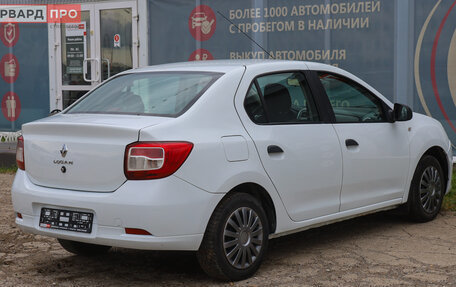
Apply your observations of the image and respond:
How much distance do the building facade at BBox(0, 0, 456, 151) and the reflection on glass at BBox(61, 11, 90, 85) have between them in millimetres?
19

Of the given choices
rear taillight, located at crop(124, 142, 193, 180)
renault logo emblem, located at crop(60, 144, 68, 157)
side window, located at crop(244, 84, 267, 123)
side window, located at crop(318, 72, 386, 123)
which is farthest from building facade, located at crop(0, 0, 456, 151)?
rear taillight, located at crop(124, 142, 193, 180)

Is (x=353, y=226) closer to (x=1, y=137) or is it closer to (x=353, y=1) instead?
(x=353, y=1)

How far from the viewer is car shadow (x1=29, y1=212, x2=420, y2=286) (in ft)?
16.9

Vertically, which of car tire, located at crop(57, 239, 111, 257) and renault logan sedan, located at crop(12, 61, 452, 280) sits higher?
renault logan sedan, located at crop(12, 61, 452, 280)

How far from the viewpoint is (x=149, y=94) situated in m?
5.38

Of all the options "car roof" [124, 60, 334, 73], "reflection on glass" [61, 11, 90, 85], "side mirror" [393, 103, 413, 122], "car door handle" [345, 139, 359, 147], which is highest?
"reflection on glass" [61, 11, 90, 85]

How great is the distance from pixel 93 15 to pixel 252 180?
981 cm

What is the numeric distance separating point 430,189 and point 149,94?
293 centimetres

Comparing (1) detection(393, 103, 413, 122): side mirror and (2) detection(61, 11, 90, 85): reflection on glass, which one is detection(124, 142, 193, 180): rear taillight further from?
(2) detection(61, 11, 90, 85): reflection on glass

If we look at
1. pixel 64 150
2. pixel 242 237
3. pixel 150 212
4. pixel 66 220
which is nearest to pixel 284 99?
pixel 242 237

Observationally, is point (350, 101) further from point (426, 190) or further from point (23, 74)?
point (23, 74)

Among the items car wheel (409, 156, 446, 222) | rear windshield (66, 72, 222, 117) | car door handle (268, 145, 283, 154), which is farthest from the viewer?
car wheel (409, 156, 446, 222)

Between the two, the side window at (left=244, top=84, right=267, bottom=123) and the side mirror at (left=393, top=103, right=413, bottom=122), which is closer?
the side window at (left=244, top=84, right=267, bottom=123)

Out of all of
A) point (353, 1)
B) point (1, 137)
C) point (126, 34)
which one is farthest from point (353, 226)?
point (1, 137)
